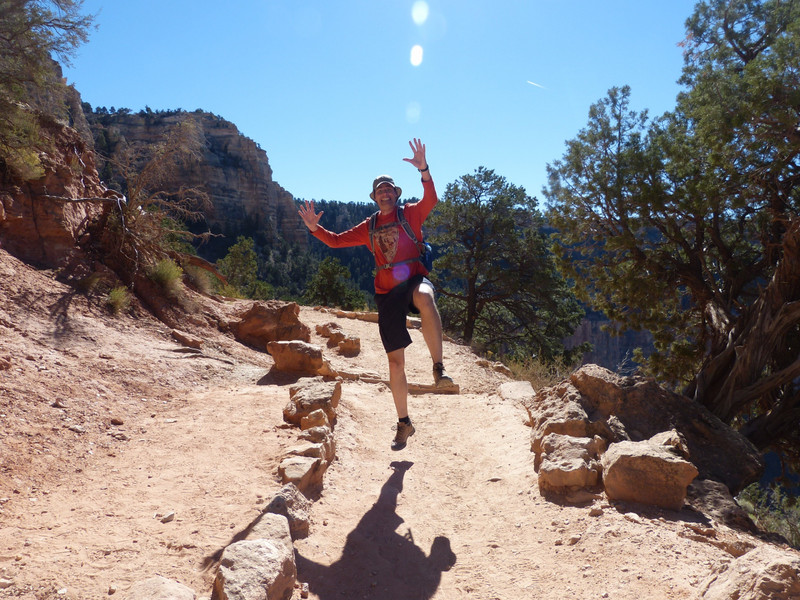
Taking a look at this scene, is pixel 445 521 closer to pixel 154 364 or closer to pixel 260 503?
pixel 260 503

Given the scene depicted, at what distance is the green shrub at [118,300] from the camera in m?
6.38

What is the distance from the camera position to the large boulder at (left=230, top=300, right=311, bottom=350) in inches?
318

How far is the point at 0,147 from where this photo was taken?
630 cm

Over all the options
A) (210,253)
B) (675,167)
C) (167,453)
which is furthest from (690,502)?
(210,253)

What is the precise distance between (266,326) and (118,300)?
2157 millimetres

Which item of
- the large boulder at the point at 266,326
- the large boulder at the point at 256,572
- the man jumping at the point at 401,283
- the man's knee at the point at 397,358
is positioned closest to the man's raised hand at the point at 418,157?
the man jumping at the point at 401,283

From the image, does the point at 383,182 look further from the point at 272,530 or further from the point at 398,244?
the point at 272,530

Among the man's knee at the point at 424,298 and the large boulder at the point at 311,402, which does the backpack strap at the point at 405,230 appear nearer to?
the man's knee at the point at 424,298

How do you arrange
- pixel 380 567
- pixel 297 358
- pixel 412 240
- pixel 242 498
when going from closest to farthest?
pixel 380 567 → pixel 242 498 → pixel 412 240 → pixel 297 358

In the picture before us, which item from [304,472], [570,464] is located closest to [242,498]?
[304,472]

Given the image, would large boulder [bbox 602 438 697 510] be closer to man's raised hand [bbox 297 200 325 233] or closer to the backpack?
the backpack

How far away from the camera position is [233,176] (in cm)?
7612

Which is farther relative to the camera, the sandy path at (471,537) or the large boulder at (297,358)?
the large boulder at (297,358)

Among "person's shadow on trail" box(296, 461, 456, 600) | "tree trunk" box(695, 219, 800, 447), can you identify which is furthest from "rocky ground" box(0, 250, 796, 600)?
"tree trunk" box(695, 219, 800, 447)
